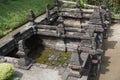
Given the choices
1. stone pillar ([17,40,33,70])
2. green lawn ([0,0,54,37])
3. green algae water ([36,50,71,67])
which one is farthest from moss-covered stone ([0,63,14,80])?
green lawn ([0,0,54,37])

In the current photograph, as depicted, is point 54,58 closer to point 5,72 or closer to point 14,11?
point 5,72

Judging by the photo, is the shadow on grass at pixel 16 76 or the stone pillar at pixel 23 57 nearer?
the shadow on grass at pixel 16 76

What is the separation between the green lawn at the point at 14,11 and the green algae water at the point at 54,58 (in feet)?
13.5

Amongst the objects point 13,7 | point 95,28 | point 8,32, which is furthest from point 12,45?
point 13,7

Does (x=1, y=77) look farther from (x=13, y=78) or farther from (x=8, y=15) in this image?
(x=8, y=15)

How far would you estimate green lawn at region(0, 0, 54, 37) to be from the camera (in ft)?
68.3

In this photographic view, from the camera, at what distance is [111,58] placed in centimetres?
1858

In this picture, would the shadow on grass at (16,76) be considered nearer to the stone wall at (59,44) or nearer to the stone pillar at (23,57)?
the stone pillar at (23,57)

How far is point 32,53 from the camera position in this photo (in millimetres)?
20391

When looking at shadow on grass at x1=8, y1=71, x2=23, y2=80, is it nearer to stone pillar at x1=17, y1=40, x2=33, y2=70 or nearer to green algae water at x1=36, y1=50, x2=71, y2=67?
stone pillar at x1=17, y1=40, x2=33, y2=70

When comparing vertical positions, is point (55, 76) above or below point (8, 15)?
below

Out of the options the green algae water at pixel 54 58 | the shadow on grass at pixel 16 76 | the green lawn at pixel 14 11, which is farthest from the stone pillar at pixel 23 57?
the green lawn at pixel 14 11

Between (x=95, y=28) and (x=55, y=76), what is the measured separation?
573 centimetres

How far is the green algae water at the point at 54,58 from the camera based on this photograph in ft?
60.9
